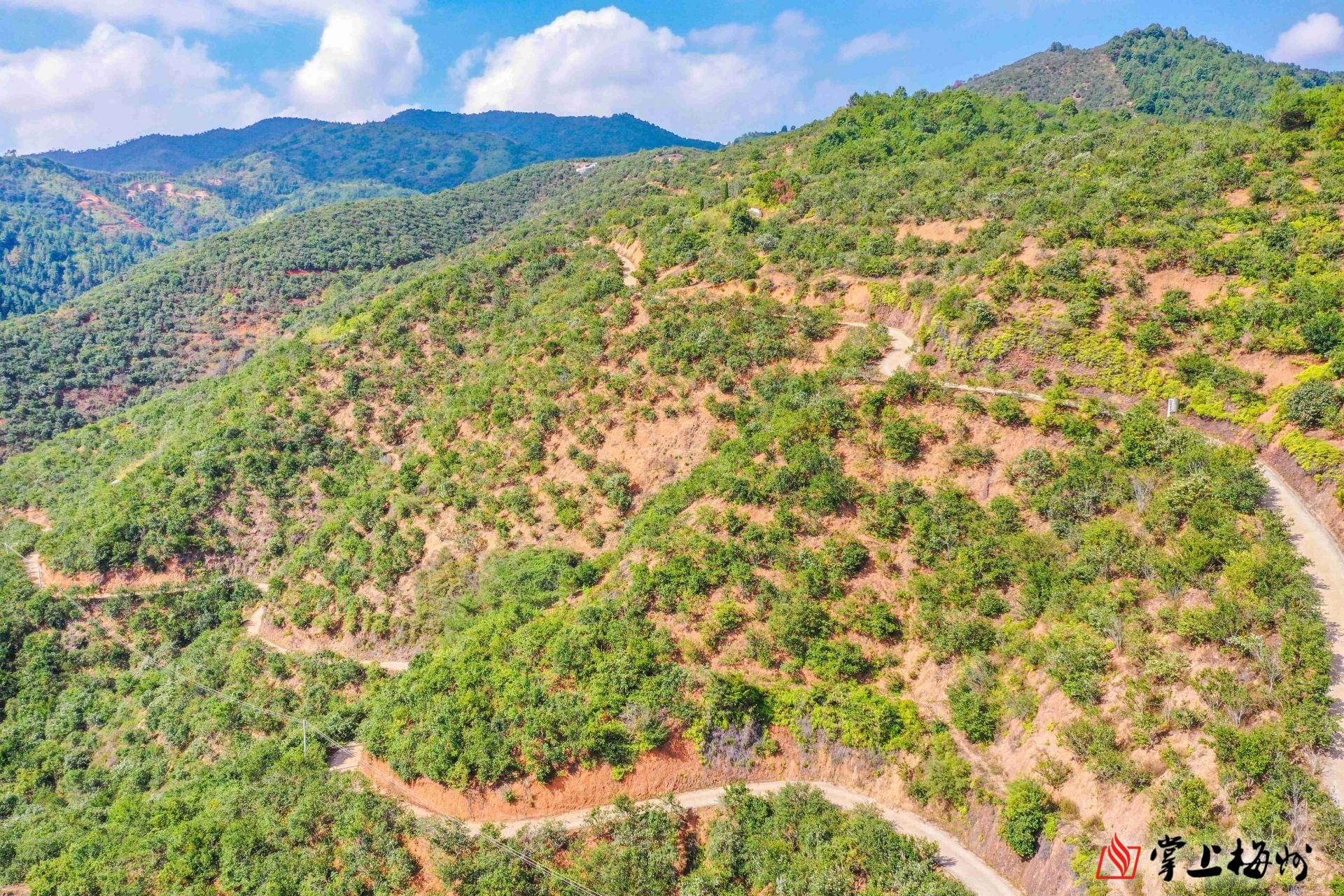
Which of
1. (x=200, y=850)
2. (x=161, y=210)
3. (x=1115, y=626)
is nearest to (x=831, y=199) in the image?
(x=1115, y=626)

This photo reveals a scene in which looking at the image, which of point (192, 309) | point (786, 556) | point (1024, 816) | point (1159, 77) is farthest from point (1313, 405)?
point (1159, 77)

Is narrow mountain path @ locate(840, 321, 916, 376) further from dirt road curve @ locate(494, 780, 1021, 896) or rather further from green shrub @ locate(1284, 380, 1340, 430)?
dirt road curve @ locate(494, 780, 1021, 896)

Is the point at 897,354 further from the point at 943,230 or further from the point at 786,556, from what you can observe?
the point at 786,556

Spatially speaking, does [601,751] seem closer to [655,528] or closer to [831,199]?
[655,528]

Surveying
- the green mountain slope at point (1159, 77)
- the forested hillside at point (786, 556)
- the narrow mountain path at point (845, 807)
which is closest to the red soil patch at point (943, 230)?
the forested hillside at point (786, 556)

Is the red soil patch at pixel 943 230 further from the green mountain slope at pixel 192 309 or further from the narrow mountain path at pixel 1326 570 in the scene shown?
the green mountain slope at pixel 192 309

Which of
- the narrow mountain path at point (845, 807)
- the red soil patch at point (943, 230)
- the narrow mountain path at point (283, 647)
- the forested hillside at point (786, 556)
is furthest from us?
the red soil patch at point (943, 230)

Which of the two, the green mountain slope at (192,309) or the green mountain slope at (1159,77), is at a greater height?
the green mountain slope at (1159,77)
